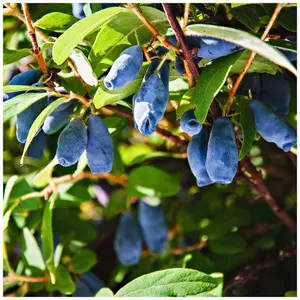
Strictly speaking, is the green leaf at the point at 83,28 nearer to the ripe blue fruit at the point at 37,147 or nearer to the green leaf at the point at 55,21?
the green leaf at the point at 55,21

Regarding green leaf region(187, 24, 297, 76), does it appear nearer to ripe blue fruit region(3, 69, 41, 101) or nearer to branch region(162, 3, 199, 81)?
branch region(162, 3, 199, 81)

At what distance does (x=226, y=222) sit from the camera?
1.23m

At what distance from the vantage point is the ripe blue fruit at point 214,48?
720mm

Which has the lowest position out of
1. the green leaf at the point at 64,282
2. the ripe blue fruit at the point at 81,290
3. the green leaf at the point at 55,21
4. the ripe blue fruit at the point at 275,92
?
the ripe blue fruit at the point at 81,290

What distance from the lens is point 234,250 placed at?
1198 mm

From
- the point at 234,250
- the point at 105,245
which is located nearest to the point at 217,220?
the point at 234,250

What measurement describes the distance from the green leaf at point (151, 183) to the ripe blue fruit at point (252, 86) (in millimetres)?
332

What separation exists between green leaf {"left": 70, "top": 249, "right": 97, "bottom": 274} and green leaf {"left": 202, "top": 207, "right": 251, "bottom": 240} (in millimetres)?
268

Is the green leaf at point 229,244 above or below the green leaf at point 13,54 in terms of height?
below

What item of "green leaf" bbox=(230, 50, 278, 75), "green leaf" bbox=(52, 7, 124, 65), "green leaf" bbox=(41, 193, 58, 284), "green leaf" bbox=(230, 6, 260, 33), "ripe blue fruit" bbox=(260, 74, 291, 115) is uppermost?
"green leaf" bbox=(52, 7, 124, 65)

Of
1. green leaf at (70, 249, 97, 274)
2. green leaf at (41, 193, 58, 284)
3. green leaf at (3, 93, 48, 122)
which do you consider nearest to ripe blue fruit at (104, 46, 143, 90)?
green leaf at (3, 93, 48, 122)

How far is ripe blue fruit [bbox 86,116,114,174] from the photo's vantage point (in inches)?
30.5

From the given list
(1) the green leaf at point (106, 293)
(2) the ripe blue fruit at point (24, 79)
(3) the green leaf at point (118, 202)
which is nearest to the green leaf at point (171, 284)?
(1) the green leaf at point (106, 293)

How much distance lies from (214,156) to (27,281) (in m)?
0.53
